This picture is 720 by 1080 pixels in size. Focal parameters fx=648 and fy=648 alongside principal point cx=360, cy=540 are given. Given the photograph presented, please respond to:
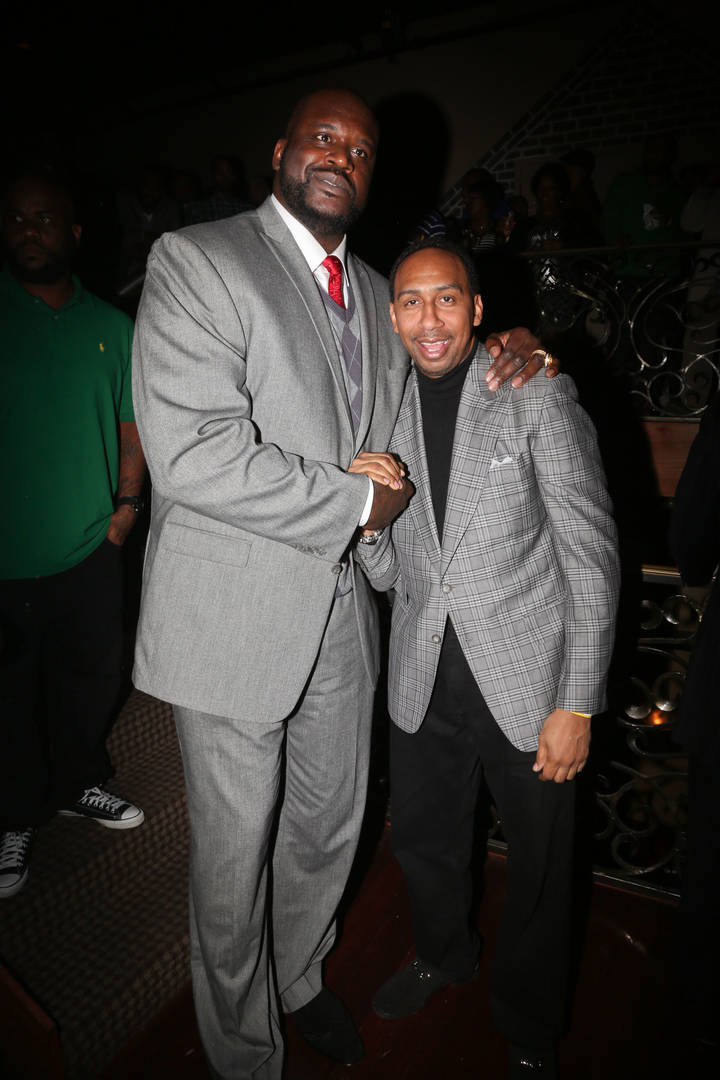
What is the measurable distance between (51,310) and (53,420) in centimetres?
37

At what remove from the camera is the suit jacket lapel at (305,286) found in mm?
1461

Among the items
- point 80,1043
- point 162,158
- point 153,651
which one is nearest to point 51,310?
point 153,651

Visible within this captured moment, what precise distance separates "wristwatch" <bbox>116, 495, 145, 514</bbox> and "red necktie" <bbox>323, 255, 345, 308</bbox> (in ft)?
3.76

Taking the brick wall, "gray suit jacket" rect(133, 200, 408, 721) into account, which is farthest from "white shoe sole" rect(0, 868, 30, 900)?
the brick wall

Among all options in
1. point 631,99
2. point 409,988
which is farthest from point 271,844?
point 631,99

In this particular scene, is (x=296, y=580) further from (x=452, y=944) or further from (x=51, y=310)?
(x=51, y=310)

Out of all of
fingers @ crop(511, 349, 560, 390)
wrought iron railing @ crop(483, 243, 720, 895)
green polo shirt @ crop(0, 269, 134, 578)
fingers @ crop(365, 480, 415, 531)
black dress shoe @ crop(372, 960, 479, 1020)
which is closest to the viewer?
fingers @ crop(365, 480, 415, 531)

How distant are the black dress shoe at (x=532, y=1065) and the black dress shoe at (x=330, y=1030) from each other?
1.31 feet

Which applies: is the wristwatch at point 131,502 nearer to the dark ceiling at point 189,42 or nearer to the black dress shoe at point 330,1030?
the black dress shoe at point 330,1030

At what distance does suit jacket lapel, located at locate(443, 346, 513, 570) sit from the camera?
151cm

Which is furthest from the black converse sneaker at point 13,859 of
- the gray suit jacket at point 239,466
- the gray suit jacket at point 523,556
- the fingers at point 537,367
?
the fingers at point 537,367

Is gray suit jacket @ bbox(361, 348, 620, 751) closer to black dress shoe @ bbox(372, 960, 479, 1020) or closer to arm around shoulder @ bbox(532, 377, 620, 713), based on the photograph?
arm around shoulder @ bbox(532, 377, 620, 713)

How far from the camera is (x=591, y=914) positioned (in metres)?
2.24

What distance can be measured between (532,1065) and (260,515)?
1.59 meters
